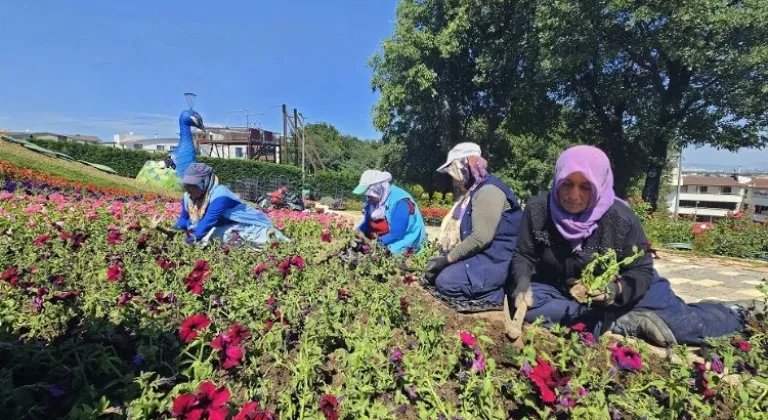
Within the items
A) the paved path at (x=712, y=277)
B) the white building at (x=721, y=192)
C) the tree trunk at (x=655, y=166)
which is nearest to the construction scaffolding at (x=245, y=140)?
the tree trunk at (x=655, y=166)

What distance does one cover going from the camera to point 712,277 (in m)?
5.49

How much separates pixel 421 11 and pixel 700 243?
1789 cm

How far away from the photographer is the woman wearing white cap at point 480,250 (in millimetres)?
2957

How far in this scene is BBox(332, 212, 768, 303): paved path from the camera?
455 cm

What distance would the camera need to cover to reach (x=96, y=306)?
227 centimetres

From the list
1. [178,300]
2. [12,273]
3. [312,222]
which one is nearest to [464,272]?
[178,300]

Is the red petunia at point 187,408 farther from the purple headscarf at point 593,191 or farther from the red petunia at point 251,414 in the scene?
the purple headscarf at point 593,191

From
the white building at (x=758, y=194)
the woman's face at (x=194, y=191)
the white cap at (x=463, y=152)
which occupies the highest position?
the white cap at (x=463, y=152)

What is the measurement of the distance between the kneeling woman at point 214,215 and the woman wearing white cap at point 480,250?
1.73 metres

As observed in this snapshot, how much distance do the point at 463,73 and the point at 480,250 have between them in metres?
22.6

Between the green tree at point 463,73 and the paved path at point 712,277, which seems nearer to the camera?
the paved path at point 712,277

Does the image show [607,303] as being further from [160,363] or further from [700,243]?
[700,243]

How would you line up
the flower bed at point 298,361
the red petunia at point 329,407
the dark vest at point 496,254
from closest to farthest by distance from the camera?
the red petunia at point 329,407
the flower bed at point 298,361
the dark vest at point 496,254

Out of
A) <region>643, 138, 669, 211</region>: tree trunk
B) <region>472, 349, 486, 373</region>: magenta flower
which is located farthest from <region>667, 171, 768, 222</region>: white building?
<region>472, 349, 486, 373</region>: magenta flower
